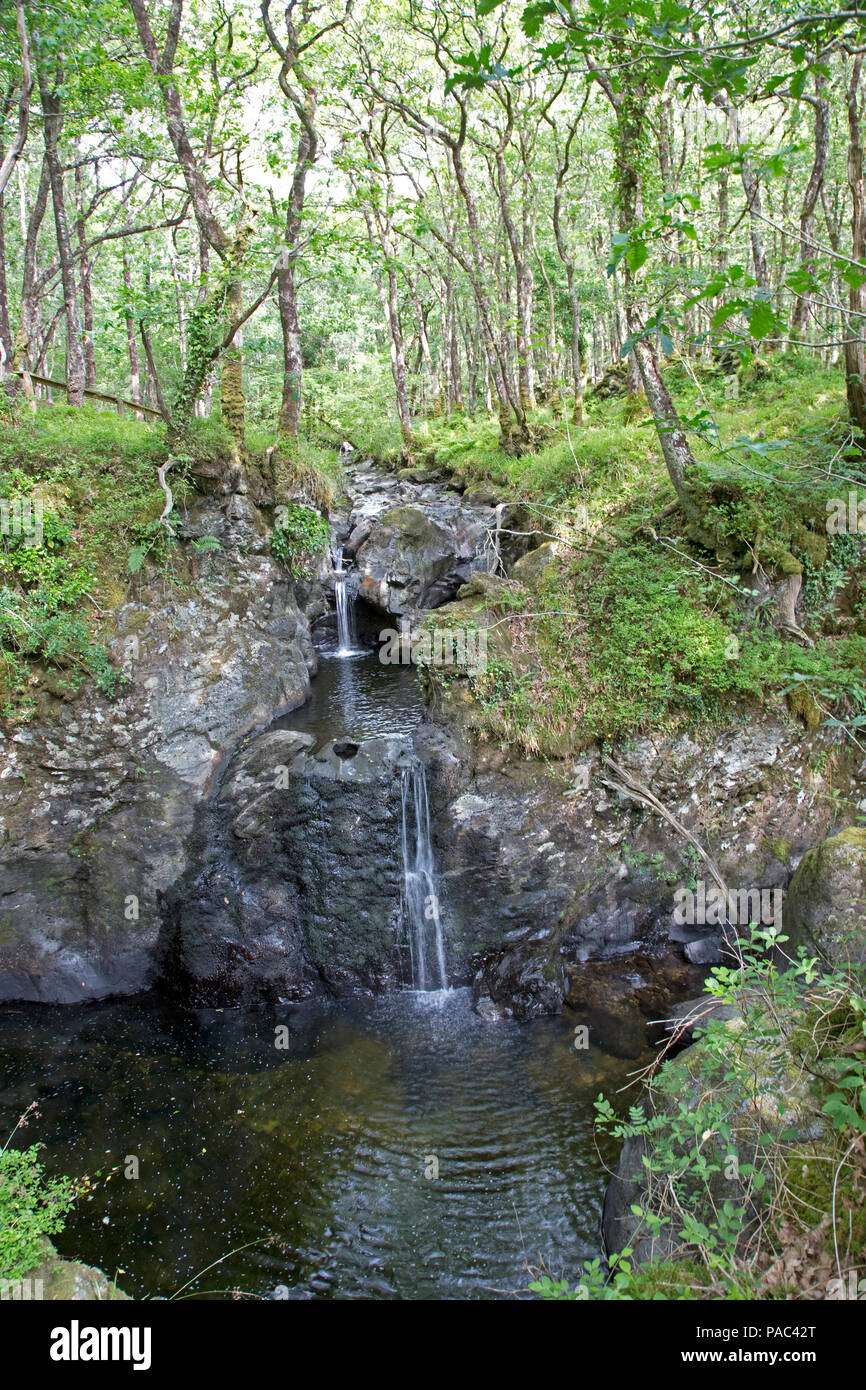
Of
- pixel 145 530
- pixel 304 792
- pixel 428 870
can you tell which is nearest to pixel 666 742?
pixel 428 870

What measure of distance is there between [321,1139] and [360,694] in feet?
22.8

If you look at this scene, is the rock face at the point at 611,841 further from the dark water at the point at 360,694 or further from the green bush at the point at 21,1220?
the green bush at the point at 21,1220

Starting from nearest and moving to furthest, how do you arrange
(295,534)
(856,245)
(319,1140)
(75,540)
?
(319,1140) < (856,245) < (75,540) < (295,534)

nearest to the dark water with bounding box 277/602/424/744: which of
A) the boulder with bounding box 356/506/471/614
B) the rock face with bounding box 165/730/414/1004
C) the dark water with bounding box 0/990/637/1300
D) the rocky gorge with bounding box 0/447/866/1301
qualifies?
the boulder with bounding box 356/506/471/614

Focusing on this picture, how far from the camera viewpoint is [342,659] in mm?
14156

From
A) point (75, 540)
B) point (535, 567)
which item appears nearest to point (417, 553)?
point (535, 567)

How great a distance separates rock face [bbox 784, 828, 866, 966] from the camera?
223 inches

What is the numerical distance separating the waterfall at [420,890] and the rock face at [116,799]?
9.38 feet

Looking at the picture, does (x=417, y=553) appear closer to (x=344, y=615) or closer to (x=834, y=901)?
(x=344, y=615)

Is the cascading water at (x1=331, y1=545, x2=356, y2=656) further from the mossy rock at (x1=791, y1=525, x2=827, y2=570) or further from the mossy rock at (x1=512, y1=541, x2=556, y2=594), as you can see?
the mossy rock at (x1=791, y1=525, x2=827, y2=570)

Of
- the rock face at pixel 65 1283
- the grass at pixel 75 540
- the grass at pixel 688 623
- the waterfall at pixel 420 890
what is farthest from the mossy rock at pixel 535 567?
the rock face at pixel 65 1283

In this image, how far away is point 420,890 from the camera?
885 centimetres

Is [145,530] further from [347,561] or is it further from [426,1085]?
[426,1085]

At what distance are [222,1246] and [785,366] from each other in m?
17.0
